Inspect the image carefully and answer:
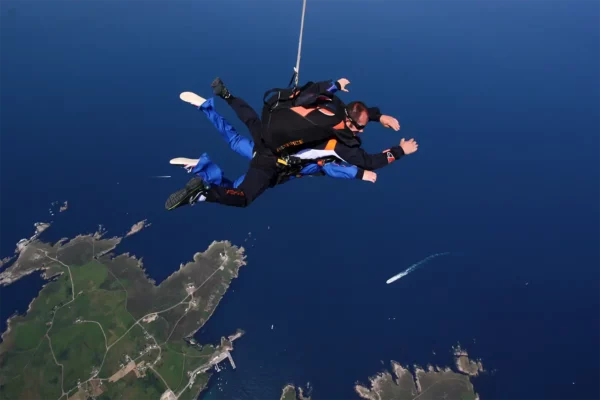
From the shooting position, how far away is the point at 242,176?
429 cm

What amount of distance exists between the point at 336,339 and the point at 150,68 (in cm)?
2287

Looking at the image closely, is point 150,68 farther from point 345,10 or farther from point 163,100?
point 345,10

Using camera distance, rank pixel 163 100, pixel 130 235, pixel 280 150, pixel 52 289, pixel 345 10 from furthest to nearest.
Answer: pixel 345 10, pixel 163 100, pixel 130 235, pixel 52 289, pixel 280 150

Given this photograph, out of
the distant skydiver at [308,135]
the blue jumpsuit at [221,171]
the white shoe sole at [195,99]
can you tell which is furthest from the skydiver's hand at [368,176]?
the white shoe sole at [195,99]

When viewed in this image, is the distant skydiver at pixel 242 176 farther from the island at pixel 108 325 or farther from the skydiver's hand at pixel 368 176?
the island at pixel 108 325

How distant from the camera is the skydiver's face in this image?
3500mm

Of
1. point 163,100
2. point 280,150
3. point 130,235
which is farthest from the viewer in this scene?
point 163,100

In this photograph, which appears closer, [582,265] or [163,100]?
[582,265]

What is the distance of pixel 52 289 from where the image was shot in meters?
20.0

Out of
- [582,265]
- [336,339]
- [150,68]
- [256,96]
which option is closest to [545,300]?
[582,265]

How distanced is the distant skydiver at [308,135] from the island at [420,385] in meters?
18.6

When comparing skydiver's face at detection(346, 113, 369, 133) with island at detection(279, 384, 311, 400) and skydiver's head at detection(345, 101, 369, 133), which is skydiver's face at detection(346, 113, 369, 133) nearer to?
skydiver's head at detection(345, 101, 369, 133)

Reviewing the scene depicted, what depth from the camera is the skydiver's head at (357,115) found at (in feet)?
11.5

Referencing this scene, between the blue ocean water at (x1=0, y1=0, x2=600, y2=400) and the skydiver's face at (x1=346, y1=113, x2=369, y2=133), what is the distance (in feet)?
57.7
